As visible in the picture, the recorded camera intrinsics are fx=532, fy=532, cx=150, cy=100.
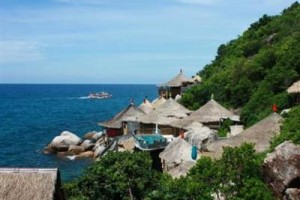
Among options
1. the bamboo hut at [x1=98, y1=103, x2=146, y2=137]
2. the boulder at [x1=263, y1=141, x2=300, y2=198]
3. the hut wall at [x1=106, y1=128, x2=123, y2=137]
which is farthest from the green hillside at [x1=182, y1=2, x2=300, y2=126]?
the boulder at [x1=263, y1=141, x2=300, y2=198]

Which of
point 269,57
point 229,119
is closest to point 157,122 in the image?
point 229,119

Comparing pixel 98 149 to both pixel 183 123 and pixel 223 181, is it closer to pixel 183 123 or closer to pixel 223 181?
pixel 183 123

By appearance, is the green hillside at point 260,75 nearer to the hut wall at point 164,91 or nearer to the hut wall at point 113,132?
the hut wall at point 164,91

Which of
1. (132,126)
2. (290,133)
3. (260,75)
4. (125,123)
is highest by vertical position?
(260,75)

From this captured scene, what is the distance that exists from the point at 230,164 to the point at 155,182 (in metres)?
2.53

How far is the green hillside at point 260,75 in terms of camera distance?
38156 mm

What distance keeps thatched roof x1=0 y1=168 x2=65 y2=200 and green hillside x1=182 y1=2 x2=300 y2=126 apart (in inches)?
817

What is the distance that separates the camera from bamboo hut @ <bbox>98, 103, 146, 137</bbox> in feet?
140

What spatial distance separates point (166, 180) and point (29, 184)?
4355 millimetres

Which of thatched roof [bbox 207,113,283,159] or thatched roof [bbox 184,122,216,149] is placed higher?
thatched roof [bbox 207,113,283,159]

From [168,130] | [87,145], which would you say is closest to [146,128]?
[168,130]

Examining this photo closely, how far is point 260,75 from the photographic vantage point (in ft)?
147

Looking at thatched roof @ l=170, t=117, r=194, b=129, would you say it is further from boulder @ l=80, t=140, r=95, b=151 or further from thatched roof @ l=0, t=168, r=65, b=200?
thatched roof @ l=0, t=168, r=65, b=200

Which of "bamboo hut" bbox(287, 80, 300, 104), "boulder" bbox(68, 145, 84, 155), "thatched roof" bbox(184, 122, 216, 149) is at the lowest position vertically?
"boulder" bbox(68, 145, 84, 155)
